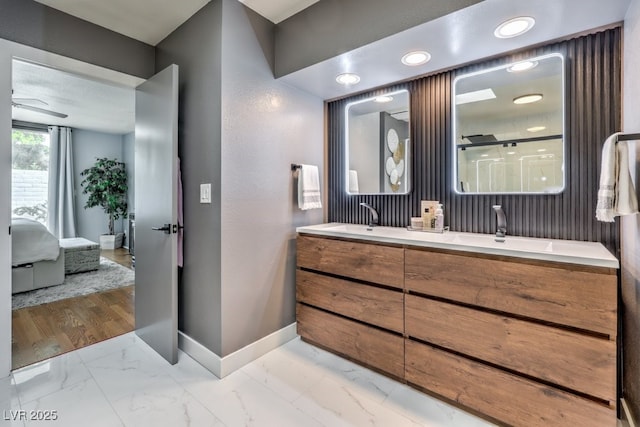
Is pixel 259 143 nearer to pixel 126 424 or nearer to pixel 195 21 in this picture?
pixel 195 21

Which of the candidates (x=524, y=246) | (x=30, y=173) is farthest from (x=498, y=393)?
(x=30, y=173)

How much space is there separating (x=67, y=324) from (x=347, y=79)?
310cm

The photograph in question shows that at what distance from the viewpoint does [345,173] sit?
2607mm

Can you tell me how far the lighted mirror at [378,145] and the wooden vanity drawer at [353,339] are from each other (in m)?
A: 1.04

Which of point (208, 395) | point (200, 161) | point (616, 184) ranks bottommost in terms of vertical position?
point (208, 395)

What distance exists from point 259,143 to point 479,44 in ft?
4.81

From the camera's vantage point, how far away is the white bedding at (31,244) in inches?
129

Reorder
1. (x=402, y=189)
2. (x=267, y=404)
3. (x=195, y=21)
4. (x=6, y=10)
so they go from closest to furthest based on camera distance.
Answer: (x=267, y=404) < (x=6, y=10) < (x=195, y=21) < (x=402, y=189)

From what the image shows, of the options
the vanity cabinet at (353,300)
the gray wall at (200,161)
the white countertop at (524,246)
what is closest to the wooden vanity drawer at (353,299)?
the vanity cabinet at (353,300)

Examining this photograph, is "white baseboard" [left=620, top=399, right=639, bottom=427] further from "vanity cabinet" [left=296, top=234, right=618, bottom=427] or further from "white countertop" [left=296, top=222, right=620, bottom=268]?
"white countertop" [left=296, top=222, right=620, bottom=268]

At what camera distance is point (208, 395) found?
1.69 meters

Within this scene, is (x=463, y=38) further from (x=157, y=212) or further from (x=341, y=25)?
(x=157, y=212)

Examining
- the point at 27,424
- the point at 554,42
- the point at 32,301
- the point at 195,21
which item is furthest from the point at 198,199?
the point at 32,301

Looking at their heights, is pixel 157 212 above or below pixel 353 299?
above
